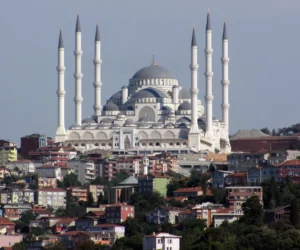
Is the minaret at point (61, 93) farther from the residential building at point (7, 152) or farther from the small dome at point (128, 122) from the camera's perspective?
the small dome at point (128, 122)

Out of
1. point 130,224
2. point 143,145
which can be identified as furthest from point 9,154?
point 130,224

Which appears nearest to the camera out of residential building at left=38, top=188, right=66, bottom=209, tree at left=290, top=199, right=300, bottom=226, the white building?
the white building

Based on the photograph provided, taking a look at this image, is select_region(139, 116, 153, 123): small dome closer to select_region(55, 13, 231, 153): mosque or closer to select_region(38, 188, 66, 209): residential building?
select_region(55, 13, 231, 153): mosque

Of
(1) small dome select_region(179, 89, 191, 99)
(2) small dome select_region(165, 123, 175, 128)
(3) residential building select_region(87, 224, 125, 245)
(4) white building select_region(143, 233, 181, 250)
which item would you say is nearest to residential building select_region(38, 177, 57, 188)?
(2) small dome select_region(165, 123, 175, 128)

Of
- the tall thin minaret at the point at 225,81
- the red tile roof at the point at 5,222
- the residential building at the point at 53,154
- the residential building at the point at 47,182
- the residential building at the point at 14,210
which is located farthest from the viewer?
the tall thin minaret at the point at 225,81

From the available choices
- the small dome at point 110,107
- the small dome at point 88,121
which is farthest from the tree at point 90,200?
the small dome at point 110,107

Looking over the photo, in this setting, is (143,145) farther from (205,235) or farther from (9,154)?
(205,235)
